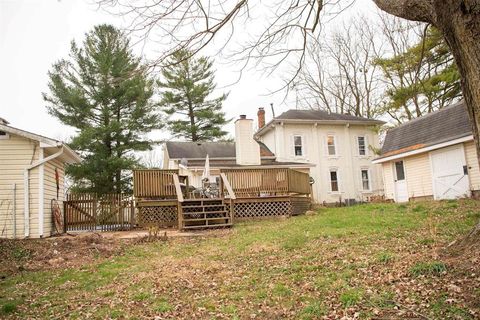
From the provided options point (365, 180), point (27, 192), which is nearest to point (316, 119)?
point (365, 180)

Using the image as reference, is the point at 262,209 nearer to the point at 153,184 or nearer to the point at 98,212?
the point at 153,184

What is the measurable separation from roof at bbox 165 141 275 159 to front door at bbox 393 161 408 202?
902 centimetres

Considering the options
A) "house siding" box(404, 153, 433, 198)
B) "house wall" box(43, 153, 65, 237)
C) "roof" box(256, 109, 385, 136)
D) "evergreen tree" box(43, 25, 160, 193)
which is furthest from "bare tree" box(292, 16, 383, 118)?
"house wall" box(43, 153, 65, 237)

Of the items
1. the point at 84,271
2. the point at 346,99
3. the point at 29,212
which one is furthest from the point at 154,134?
the point at 84,271

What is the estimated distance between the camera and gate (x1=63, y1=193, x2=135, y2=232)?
A: 14852 millimetres

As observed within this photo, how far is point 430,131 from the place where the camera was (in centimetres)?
1769

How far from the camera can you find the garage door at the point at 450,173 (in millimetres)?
15648

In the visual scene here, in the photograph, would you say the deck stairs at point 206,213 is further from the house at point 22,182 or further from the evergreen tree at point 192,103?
the evergreen tree at point 192,103

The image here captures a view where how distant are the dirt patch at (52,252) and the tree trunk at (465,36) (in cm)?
767

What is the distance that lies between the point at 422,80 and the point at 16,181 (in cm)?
1975

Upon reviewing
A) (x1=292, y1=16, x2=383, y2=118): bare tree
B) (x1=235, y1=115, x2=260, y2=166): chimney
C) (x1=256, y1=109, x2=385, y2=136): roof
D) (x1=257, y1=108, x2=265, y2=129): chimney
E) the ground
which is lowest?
the ground

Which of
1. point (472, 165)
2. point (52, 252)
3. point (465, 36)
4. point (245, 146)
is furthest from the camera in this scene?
point (245, 146)

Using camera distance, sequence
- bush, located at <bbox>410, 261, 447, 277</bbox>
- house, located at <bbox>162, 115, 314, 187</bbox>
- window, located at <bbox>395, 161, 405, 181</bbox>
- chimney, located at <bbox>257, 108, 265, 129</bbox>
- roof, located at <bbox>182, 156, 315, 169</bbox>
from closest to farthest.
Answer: bush, located at <bbox>410, 261, 447, 277</bbox>
window, located at <bbox>395, 161, 405, 181</bbox>
roof, located at <bbox>182, 156, 315, 169</bbox>
house, located at <bbox>162, 115, 314, 187</bbox>
chimney, located at <bbox>257, 108, 265, 129</bbox>

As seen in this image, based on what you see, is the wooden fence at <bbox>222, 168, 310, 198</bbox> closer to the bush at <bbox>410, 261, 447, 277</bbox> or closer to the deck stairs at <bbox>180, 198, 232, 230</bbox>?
the deck stairs at <bbox>180, 198, 232, 230</bbox>
